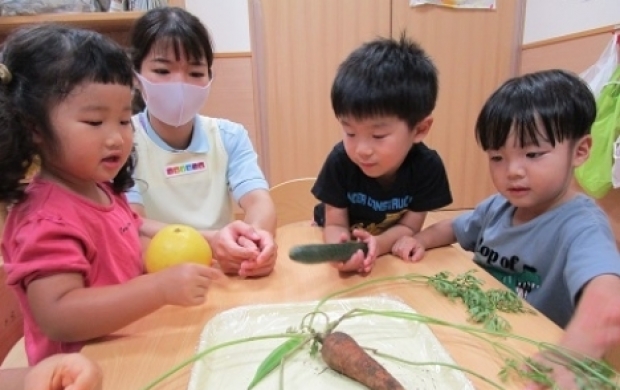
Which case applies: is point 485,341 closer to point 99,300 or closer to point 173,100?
point 99,300

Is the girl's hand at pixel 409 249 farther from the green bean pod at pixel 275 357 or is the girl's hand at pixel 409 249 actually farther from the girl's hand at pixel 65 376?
the girl's hand at pixel 65 376

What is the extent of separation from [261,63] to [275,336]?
2.11 metres

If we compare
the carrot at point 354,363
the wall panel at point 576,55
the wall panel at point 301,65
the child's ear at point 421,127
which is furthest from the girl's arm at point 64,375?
the wall panel at point 301,65

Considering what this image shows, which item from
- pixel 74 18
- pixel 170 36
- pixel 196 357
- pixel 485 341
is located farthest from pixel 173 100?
pixel 74 18

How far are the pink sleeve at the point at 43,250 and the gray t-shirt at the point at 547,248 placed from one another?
731mm

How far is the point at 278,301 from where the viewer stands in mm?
688

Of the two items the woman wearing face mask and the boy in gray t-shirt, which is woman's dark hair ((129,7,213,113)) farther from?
the boy in gray t-shirt

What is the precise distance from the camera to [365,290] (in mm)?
724

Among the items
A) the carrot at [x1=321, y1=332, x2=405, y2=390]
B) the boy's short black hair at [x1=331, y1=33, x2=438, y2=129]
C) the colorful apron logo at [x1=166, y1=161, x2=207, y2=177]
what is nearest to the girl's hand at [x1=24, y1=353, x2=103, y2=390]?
the carrot at [x1=321, y1=332, x2=405, y2=390]

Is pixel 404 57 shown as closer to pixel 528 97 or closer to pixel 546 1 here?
pixel 528 97

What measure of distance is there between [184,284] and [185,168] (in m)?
0.68

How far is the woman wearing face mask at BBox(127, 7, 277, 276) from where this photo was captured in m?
1.09

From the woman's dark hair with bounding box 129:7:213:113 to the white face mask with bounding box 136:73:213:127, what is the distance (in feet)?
0.18

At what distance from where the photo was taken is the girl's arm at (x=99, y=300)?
0.57 metres
